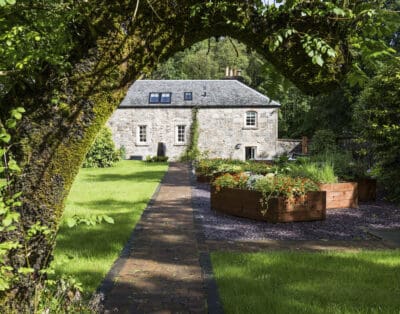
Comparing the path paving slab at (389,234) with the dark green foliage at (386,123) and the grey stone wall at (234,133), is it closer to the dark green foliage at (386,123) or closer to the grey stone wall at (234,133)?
the dark green foliage at (386,123)

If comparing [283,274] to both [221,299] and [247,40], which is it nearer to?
[221,299]

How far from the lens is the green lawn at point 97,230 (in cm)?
520

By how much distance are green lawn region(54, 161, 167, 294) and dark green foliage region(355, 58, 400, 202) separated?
24.2ft

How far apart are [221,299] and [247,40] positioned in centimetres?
294

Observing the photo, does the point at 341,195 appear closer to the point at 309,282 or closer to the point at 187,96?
the point at 309,282

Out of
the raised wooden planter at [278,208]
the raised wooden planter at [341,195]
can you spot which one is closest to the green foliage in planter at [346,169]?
the raised wooden planter at [341,195]

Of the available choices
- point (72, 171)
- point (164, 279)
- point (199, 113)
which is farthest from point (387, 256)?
point (199, 113)

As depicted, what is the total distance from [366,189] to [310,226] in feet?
13.5

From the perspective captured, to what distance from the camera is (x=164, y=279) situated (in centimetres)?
496

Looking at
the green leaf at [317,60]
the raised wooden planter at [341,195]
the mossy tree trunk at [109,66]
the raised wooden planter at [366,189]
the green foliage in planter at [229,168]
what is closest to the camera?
the green leaf at [317,60]

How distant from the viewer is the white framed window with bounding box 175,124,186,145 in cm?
3123

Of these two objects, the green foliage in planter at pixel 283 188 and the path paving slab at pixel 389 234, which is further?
the green foliage in planter at pixel 283 188

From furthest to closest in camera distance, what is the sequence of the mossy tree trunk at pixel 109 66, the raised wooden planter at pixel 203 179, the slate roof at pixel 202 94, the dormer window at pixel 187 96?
the dormer window at pixel 187 96 → the slate roof at pixel 202 94 → the raised wooden planter at pixel 203 179 → the mossy tree trunk at pixel 109 66

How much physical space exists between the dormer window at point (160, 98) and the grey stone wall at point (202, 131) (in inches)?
27.9
